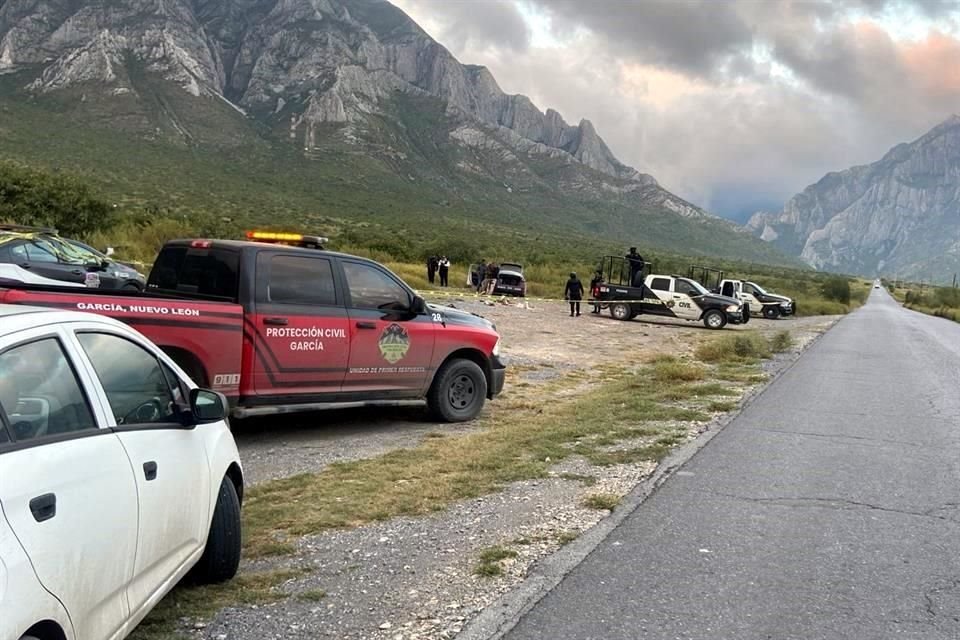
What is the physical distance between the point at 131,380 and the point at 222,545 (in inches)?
44.4

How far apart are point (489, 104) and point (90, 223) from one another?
148899 millimetres

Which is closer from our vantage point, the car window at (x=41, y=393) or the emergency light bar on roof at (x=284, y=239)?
the car window at (x=41, y=393)

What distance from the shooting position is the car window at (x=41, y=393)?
8.50 ft

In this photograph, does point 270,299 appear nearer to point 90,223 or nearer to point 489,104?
point 90,223

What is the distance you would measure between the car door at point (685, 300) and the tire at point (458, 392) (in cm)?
2114

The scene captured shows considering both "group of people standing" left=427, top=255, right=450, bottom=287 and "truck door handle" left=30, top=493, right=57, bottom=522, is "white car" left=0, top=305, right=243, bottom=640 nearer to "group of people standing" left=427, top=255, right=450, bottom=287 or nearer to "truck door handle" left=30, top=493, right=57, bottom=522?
"truck door handle" left=30, top=493, right=57, bottom=522

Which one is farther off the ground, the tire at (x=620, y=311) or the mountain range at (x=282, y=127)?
the mountain range at (x=282, y=127)

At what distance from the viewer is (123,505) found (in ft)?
9.54

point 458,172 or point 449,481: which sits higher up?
point 458,172

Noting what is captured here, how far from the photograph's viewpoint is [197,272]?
7.56 metres

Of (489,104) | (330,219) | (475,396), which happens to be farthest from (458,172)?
(475,396)

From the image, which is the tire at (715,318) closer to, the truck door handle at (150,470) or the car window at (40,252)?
the car window at (40,252)

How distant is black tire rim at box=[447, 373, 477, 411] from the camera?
9172mm

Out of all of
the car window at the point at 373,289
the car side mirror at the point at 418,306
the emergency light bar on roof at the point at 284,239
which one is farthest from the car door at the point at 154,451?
the car side mirror at the point at 418,306
